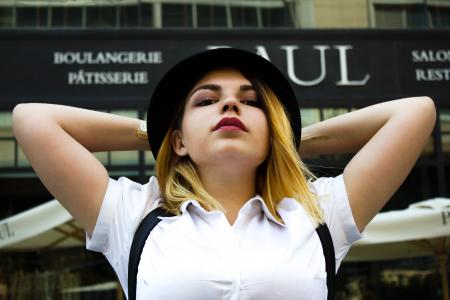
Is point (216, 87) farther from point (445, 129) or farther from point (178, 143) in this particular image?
point (445, 129)

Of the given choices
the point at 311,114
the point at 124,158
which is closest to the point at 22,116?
the point at 124,158

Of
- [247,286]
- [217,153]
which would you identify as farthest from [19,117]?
[247,286]

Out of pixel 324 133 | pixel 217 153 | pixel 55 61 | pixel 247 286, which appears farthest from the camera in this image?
pixel 55 61

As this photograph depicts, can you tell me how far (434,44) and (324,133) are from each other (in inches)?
280

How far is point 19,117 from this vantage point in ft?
6.03

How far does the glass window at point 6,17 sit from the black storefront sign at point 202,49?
22 centimetres

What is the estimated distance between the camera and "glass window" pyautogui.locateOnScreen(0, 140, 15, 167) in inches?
311

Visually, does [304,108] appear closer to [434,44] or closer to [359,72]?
[359,72]

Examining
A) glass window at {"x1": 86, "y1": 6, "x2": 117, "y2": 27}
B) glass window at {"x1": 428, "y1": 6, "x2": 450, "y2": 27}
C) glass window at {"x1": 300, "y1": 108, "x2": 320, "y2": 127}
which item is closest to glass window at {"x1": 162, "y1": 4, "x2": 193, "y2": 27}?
glass window at {"x1": 86, "y1": 6, "x2": 117, "y2": 27}

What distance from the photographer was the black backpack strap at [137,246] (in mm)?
1626

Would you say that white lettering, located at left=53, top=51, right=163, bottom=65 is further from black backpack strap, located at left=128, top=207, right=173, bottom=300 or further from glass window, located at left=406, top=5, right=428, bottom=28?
black backpack strap, located at left=128, top=207, right=173, bottom=300

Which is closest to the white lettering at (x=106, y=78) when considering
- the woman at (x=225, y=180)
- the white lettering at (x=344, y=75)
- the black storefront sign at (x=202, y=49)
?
the black storefront sign at (x=202, y=49)

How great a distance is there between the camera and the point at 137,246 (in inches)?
64.6

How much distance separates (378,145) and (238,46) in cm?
666
